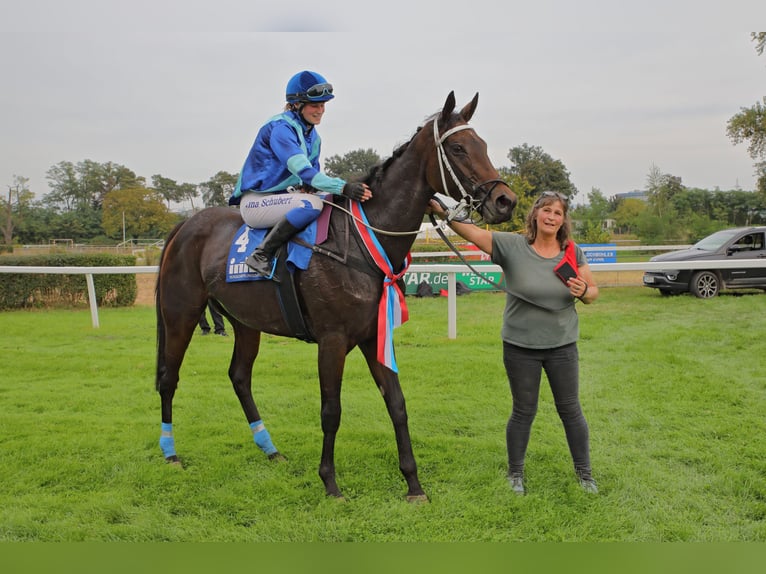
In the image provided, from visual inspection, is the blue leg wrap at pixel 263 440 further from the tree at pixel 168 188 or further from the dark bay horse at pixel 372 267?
the tree at pixel 168 188

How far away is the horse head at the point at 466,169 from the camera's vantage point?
116 inches

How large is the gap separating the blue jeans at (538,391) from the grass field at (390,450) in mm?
218

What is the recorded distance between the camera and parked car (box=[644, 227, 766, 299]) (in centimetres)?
1172

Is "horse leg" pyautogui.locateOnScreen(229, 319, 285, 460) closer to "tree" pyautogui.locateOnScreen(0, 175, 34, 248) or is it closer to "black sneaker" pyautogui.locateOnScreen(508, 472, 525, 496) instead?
"black sneaker" pyautogui.locateOnScreen(508, 472, 525, 496)

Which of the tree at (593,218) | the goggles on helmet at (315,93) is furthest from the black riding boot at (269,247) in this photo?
the tree at (593,218)

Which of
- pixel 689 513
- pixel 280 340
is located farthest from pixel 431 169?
pixel 280 340

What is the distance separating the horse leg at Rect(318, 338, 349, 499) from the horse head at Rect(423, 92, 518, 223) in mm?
1135

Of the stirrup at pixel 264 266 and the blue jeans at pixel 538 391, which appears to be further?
the stirrup at pixel 264 266

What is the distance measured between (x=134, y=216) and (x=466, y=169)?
1409 inches

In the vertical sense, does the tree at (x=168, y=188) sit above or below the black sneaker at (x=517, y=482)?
above

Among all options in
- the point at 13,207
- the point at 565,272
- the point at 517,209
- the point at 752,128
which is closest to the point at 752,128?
the point at 752,128

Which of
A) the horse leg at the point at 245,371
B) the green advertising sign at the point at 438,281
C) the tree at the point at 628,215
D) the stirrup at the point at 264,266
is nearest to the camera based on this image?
the stirrup at the point at 264,266

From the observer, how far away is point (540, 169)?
27.8m

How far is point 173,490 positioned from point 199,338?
500 centimetres
